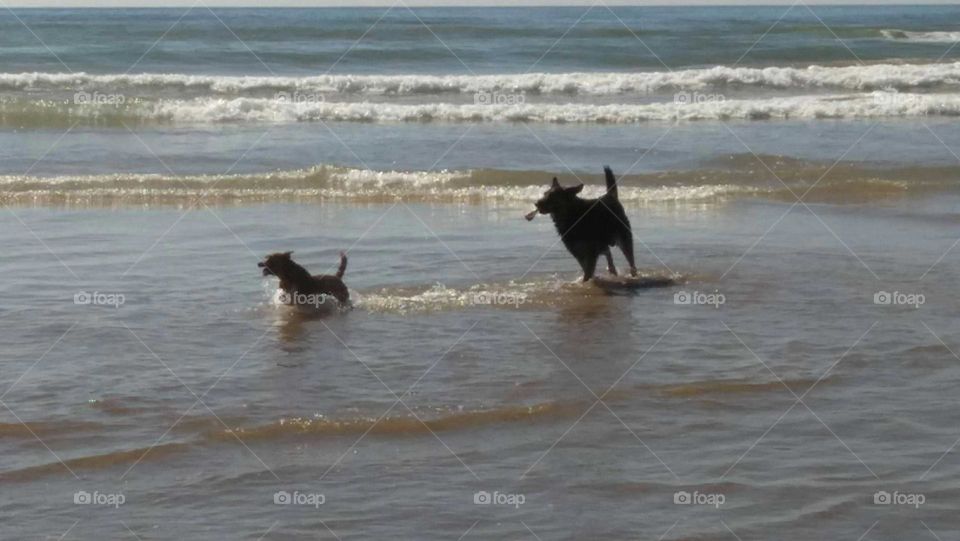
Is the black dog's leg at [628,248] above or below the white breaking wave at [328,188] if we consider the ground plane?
below

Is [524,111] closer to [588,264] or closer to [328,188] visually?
[328,188]

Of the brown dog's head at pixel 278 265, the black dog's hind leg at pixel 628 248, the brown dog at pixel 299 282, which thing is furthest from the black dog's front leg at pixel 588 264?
the brown dog's head at pixel 278 265

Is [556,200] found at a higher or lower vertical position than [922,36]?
lower

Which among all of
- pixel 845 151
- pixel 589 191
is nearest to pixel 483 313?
pixel 589 191

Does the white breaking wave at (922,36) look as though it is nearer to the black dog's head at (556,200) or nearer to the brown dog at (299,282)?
the black dog's head at (556,200)

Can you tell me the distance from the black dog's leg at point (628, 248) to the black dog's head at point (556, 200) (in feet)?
1.55

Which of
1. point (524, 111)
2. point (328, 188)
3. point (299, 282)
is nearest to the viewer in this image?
point (299, 282)

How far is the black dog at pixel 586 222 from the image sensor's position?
10.8 meters

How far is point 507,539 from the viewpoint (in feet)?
18.3

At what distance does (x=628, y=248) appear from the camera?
10992 millimetres

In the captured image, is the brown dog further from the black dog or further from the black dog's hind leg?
the black dog's hind leg

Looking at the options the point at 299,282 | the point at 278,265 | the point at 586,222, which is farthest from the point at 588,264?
the point at 278,265

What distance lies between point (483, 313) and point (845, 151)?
33.0 ft

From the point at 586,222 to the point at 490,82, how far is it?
59.3ft
